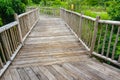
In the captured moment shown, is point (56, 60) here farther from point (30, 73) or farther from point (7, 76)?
point (7, 76)

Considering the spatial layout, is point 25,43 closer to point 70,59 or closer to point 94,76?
point 70,59

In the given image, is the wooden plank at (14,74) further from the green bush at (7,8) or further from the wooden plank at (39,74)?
the green bush at (7,8)

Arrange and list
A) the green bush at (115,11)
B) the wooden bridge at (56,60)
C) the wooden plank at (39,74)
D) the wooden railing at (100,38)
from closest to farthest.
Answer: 1. the wooden plank at (39,74)
2. the wooden bridge at (56,60)
3. the wooden railing at (100,38)
4. the green bush at (115,11)

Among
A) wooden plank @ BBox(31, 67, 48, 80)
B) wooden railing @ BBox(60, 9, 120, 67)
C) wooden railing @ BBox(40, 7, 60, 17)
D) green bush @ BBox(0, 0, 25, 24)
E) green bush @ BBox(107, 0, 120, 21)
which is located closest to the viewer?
wooden plank @ BBox(31, 67, 48, 80)

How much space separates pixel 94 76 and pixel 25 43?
9.58 ft

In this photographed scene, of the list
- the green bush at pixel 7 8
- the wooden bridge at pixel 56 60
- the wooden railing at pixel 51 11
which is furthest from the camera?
the wooden railing at pixel 51 11

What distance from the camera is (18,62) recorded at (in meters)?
3.47

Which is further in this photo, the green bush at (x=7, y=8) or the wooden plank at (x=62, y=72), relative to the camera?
the green bush at (x=7, y=8)

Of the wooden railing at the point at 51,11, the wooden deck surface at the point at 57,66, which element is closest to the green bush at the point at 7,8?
the wooden deck surface at the point at 57,66

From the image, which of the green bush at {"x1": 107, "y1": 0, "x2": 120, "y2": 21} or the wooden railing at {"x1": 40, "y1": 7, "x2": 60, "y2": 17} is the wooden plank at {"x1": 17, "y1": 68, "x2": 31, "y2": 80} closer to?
the green bush at {"x1": 107, "y1": 0, "x2": 120, "y2": 21}

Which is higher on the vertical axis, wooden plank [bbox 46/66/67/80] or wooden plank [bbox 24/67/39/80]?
wooden plank [bbox 24/67/39/80]

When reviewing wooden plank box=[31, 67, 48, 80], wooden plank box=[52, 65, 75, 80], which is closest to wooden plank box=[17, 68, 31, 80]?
wooden plank box=[31, 67, 48, 80]

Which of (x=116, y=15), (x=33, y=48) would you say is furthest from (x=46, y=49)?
(x=116, y=15)

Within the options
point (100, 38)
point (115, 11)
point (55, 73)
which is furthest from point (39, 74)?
point (115, 11)
